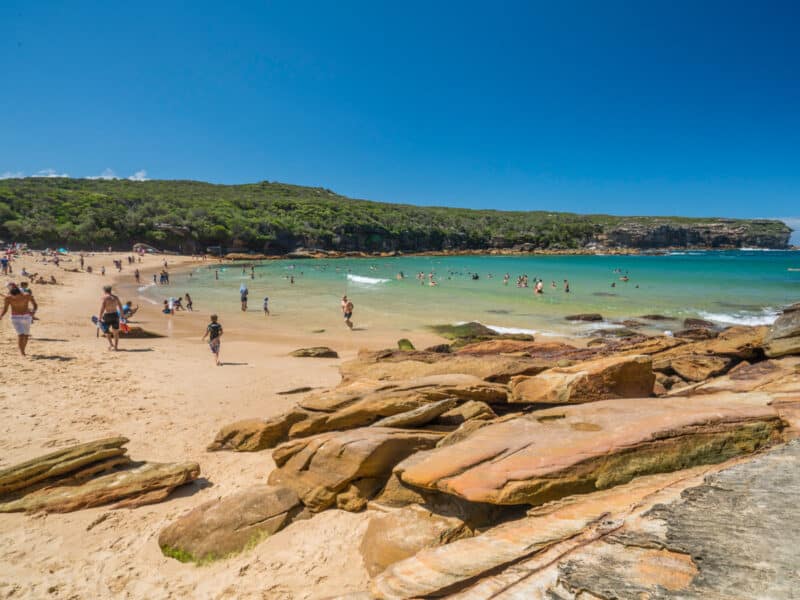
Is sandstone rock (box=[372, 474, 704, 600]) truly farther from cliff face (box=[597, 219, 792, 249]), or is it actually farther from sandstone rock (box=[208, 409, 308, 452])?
cliff face (box=[597, 219, 792, 249])

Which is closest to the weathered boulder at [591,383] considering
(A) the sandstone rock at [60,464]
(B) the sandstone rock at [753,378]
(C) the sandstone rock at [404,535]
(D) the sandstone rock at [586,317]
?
(B) the sandstone rock at [753,378]

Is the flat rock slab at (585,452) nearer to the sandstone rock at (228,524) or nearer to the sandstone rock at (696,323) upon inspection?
the sandstone rock at (228,524)

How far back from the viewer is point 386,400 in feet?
21.4

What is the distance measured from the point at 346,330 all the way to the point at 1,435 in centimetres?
1502

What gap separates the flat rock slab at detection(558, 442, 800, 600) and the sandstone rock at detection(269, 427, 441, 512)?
2.77 metres

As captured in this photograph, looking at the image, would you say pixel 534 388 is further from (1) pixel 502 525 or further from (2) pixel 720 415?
(1) pixel 502 525

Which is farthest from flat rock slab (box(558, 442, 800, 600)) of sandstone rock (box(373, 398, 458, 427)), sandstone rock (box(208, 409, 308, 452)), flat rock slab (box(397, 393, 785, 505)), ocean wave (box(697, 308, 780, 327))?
ocean wave (box(697, 308, 780, 327))

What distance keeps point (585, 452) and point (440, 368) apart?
4.64 meters

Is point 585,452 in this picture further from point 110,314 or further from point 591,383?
point 110,314

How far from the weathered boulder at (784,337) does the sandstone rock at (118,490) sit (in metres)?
11.4

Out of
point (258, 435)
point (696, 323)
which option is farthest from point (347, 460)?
point (696, 323)

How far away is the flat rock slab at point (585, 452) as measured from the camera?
13.2ft

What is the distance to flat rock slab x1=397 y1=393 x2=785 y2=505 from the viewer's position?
13.2 ft

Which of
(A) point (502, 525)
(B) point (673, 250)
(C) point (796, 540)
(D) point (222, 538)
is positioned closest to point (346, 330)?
(D) point (222, 538)
